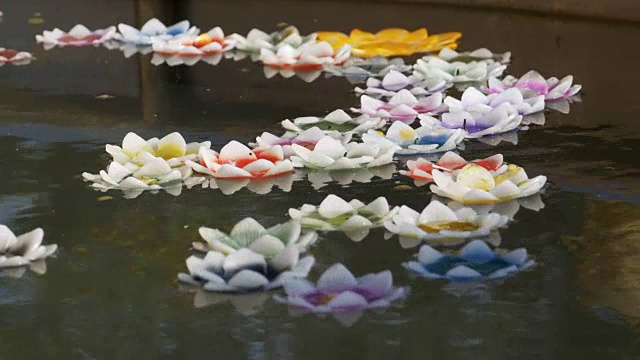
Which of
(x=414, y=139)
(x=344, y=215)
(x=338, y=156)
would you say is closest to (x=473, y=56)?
(x=414, y=139)

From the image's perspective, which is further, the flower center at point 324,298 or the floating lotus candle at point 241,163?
the floating lotus candle at point 241,163

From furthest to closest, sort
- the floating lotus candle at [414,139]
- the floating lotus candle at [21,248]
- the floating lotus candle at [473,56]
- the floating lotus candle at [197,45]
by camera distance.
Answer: the floating lotus candle at [197,45] → the floating lotus candle at [473,56] → the floating lotus candle at [414,139] → the floating lotus candle at [21,248]

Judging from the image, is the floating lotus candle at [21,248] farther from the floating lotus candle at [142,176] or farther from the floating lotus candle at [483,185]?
the floating lotus candle at [483,185]

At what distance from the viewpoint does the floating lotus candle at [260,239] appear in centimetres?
233

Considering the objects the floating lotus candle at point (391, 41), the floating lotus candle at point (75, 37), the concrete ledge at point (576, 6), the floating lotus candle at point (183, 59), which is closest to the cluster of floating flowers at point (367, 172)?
the floating lotus candle at point (391, 41)

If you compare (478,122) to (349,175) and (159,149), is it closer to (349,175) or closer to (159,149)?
(349,175)

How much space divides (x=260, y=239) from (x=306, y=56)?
243 centimetres

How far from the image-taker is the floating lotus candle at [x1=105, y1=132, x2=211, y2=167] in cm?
311

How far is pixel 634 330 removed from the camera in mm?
1994

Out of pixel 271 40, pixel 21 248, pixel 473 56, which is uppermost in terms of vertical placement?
pixel 21 248

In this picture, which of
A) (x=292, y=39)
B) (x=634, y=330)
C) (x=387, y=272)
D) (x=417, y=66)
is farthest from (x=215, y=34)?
(x=634, y=330)

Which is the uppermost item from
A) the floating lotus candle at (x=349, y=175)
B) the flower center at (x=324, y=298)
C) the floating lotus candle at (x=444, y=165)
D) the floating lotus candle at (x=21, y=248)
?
the flower center at (x=324, y=298)

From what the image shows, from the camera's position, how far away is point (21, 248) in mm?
2475

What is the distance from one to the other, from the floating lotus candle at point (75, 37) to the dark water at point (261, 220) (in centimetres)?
76
